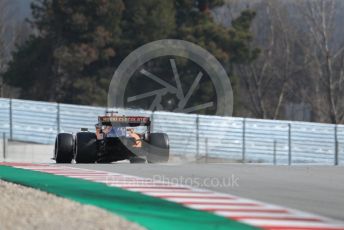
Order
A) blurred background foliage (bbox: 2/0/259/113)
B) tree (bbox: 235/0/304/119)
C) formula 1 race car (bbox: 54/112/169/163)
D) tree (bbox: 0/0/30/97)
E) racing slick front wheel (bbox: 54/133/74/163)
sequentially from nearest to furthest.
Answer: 1. formula 1 race car (bbox: 54/112/169/163)
2. racing slick front wheel (bbox: 54/133/74/163)
3. blurred background foliage (bbox: 2/0/259/113)
4. tree (bbox: 235/0/304/119)
5. tree (bbox: 0/0/30/97)

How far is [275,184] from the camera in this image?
673 inches

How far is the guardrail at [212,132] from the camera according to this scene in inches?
1547

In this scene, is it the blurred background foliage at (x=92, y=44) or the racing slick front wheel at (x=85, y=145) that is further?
the blurred background foliage at (x=92, y=44)

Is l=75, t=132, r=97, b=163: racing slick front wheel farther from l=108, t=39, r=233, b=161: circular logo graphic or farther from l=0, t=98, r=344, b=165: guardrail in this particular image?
l=108, t=39, r=233, b=161: circular logo graphic

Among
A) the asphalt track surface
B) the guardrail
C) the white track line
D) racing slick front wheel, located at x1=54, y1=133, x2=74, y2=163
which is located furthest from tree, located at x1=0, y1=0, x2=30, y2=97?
the white track line

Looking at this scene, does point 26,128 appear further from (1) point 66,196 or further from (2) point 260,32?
(2) point 260,32

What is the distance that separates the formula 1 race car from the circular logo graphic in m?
25.4

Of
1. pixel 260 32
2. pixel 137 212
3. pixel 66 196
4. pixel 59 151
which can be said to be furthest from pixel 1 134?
pixel 260 32

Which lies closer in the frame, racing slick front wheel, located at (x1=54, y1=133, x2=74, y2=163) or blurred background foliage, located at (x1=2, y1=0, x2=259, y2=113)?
racing slick front wheel, located at (x1=54, y1=133, x2=74, y2=163)

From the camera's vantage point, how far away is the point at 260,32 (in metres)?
76.2

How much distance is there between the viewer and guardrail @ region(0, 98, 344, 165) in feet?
129

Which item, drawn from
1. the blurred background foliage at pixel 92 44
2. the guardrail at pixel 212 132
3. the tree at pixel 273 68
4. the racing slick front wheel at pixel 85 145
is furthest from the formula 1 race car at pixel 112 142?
the tree at pixel 273 68

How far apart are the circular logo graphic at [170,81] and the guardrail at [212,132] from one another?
10.7m

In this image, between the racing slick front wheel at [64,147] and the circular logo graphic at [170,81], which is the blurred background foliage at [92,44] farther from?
the racing slick front wheel at [64,147]
